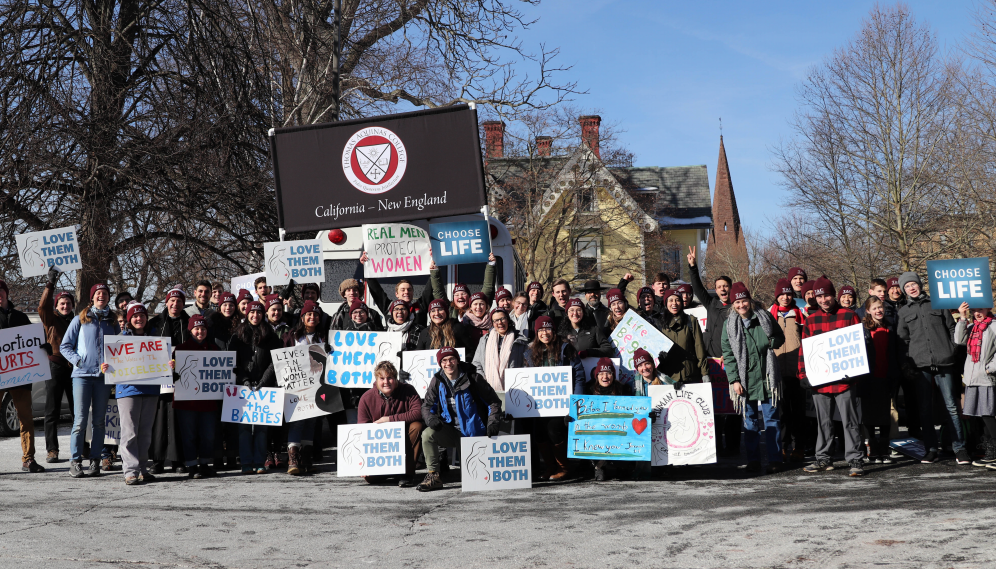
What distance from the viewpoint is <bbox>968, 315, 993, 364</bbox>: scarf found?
8844 mm

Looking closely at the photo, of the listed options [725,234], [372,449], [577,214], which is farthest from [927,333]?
[725,234]

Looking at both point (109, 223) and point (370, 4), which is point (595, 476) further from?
point (370, 4)

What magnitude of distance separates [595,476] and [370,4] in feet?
47.6

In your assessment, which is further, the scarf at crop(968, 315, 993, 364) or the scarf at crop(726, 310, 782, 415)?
the scarf at crop(726, 310, 782, 415)

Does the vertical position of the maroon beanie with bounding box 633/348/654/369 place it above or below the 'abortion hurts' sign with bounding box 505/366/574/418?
above

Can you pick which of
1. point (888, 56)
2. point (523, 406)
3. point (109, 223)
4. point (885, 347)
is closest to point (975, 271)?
point (885, 347)

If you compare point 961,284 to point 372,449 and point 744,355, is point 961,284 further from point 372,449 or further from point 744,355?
point 372,449

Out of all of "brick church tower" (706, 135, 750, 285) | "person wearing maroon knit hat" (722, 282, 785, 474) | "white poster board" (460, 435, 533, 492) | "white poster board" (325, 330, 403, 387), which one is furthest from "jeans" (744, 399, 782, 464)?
"brick church tower" (706, 135, 750, 285)

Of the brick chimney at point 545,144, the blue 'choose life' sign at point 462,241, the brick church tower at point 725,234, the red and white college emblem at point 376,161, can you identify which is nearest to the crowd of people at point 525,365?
the blue 'choose life' sign at point 462,241

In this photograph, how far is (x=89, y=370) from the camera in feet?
30.4

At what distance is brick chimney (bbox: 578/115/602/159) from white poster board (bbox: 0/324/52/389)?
79.4 feet

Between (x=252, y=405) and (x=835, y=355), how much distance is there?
19.5ft

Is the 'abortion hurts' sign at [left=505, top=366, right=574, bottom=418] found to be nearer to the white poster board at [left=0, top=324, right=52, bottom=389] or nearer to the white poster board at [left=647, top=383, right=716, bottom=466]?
the white poster board at [left=647, top=383, right=716, bottom=466]

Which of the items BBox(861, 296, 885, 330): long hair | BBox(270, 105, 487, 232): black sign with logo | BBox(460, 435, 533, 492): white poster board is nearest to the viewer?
BBox(460, 435, 533, 492): white poster board
